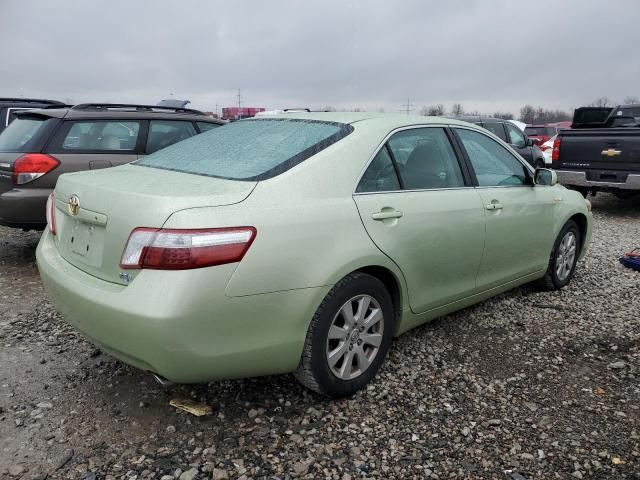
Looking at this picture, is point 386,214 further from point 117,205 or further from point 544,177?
point 544,177

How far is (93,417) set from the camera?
109 inches

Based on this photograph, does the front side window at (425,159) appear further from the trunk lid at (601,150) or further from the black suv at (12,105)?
the trunk lid at (601,150)

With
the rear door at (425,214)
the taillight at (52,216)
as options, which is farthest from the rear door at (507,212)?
the taillight at (52,216)

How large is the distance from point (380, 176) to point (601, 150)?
296 inches

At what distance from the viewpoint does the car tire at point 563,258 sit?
4711mm

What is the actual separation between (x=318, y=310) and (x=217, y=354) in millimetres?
547

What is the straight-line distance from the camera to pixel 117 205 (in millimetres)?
2475

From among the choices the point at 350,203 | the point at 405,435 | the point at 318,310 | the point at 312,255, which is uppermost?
the point at 350,203

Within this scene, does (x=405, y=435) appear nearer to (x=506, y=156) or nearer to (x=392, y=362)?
(x=392, y=362)

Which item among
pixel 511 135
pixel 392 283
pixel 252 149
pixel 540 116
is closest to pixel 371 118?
pixel 252 149

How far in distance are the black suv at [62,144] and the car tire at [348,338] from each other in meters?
3.68

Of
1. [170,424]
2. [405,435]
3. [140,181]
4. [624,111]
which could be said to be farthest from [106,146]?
[624,111]

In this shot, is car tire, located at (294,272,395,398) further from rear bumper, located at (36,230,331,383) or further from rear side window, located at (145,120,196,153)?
rear side window, located at (145,120,196,153)

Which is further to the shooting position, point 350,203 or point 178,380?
point 350,203
